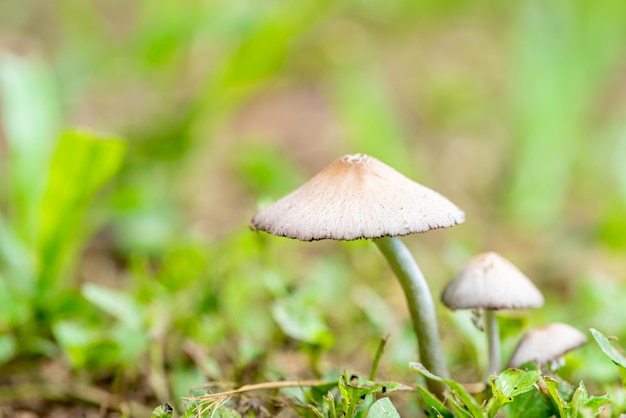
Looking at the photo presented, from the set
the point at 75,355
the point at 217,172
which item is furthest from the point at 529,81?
the point at 75,355

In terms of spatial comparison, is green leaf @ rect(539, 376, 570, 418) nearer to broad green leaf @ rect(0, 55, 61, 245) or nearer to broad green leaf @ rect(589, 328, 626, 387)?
broad green leaf @ rect(589, 328, 626, 387)

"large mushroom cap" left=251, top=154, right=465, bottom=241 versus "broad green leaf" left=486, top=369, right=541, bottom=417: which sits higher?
"large mushroom cap" left=251, top=154, right=465, bottom=241

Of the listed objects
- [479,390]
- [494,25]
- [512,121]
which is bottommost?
[479,390]

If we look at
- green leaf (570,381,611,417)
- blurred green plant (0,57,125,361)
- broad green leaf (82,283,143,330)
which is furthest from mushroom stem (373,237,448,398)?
blurred green plant (0,57,125,361)

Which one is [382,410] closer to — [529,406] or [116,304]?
[529,406]

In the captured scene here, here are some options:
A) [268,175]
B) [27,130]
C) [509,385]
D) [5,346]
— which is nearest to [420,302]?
[509,385]

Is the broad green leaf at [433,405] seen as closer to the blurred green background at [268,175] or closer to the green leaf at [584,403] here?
the green leaf at [584,403]

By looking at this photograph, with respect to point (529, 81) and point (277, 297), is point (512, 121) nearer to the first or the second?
point (529, 81)
